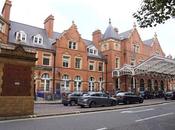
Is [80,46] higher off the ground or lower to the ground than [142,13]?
higher

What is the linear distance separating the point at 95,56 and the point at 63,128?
37858 mm

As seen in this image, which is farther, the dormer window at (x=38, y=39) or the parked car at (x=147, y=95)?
the dormer window at (x=38, y=39)

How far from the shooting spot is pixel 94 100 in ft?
85.4

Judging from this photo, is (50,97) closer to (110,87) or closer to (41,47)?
(41,47)

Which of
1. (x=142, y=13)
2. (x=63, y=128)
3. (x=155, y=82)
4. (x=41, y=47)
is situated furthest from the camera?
(x=155, y=82)

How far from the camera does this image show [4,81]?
56.9 ft

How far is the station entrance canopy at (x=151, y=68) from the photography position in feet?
140

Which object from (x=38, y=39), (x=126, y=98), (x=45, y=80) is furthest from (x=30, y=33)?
(x=126, y=98)

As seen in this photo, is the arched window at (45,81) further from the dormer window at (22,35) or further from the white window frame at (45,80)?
the dormer window at (22,35)

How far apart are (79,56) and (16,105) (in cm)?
2873

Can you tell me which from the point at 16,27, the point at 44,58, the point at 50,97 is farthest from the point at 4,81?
the point at 16,27

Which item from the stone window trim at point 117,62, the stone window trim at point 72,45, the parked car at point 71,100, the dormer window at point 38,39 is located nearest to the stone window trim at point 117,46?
the stone window trim at point 117,62

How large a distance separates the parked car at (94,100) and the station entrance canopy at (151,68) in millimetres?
16204

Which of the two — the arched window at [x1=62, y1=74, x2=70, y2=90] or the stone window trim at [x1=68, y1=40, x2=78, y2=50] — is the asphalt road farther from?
the stone window trim at [x1=68, y1=40, x2=78, y2=50]
